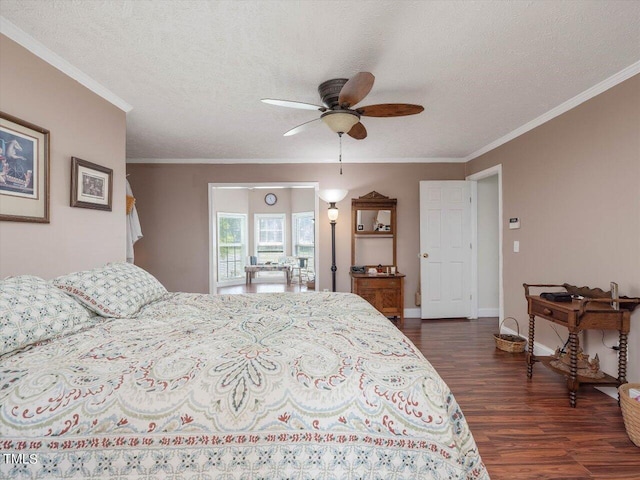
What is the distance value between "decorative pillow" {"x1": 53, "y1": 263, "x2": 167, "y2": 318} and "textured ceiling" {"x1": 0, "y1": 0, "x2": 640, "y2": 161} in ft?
4.70

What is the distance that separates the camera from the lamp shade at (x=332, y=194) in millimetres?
4641

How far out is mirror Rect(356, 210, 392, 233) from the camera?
4.92 m

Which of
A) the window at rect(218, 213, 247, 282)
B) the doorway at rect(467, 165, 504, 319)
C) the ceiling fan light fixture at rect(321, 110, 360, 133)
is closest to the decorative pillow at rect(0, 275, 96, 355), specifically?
the ceiling fan light fixture at rect(321, 110, 360, 133)

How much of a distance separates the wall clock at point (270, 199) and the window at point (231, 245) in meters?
0.77

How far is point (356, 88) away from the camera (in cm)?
197

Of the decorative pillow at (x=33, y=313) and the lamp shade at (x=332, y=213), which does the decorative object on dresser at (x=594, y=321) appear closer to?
the lamp shade at (x=332, y=213)

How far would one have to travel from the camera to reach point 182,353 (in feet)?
4.03

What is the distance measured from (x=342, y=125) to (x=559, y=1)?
134cm

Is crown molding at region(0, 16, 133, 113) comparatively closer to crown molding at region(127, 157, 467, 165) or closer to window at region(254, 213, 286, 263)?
crown molding at region(127, 157, 467, 165)

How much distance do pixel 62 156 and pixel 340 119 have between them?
1.99 metres

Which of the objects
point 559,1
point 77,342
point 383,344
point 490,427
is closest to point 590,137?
point 559,1

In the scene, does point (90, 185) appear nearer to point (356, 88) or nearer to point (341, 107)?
point (341, 107)

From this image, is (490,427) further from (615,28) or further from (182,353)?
(615,28)

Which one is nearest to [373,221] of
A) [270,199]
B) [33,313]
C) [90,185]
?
[90,185]
